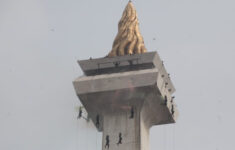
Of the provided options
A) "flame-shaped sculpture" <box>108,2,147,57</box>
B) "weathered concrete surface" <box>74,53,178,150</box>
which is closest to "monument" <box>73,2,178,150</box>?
"weathered concrete surface" <box>74,53,178,150</box>

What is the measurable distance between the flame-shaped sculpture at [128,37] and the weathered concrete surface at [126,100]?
2613mm

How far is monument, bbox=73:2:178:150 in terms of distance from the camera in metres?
59.9

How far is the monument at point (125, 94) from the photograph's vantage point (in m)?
59.9

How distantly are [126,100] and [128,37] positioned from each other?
546 cm

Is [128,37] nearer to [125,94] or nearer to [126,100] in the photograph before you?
[125,94]

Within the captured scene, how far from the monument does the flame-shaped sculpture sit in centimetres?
24

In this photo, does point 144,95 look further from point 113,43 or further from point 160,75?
point 113,43

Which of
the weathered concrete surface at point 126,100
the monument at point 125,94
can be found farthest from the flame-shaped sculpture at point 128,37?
the weathered concrete surface at point 126,100

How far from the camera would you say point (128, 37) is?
64.1m

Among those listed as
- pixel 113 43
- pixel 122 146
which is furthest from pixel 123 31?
pixel 122 146

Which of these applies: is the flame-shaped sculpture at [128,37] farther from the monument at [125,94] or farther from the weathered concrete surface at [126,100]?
the weathered concrete surface at [126,100]

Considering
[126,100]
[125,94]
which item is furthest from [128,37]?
[126,100]

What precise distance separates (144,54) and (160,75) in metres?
Answer: 1.83

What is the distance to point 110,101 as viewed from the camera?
61031 millimetres
